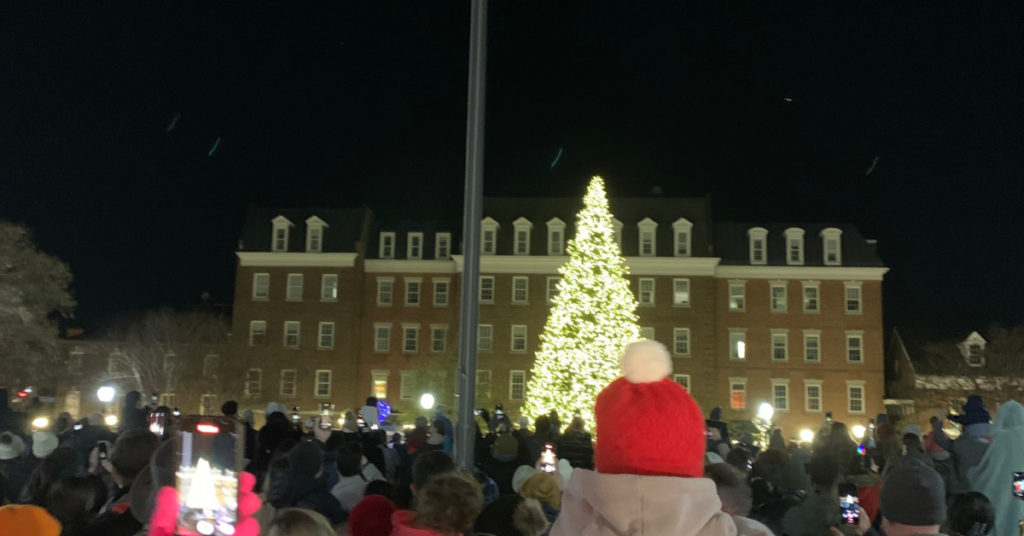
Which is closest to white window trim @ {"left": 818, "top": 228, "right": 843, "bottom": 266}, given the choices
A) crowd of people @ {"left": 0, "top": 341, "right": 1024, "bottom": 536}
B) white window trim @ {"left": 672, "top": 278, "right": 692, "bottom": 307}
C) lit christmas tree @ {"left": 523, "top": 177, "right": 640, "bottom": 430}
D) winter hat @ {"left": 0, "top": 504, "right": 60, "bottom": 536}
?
white window trim @ {"left": 672, "top": 278, "right": 692, "bottom": 307}

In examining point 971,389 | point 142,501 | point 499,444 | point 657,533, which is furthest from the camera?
point 971,389

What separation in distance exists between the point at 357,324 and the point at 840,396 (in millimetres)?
31552

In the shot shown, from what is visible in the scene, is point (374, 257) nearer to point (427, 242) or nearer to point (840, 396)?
point (427, 242)

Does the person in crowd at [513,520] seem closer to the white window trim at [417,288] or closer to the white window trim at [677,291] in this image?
the white window trim at [677,291]

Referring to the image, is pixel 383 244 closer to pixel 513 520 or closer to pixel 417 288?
pixel 417 288

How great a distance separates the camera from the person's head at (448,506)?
5.33 m

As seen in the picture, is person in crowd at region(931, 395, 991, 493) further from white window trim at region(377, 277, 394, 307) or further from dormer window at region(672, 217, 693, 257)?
white window trim at region(377, 277, 394, 307)

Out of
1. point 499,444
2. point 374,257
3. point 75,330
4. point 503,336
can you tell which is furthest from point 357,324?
point 499,444

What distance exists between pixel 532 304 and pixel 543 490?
182 feet

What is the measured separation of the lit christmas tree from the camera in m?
36.2

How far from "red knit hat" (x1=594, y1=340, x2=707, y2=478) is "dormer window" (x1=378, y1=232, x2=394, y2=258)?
62752mm

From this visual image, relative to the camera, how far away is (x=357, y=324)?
64.7 meters

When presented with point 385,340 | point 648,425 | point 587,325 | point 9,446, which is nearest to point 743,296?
point 385,340

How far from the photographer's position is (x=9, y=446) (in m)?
10.6
